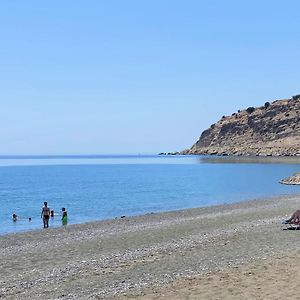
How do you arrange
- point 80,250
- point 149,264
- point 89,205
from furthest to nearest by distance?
point 89,205
point 80,250
point 149,264

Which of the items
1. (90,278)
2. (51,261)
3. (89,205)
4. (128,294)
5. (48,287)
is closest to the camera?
(128,294)

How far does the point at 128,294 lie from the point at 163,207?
36.2 m

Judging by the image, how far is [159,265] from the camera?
14.4 m

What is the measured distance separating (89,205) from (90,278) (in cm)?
3889

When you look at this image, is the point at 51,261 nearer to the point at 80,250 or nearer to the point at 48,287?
the point at 80,250

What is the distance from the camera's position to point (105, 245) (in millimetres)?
19484

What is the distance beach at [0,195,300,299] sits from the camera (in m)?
11.2

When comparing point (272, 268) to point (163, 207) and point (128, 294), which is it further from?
point (163, 207)

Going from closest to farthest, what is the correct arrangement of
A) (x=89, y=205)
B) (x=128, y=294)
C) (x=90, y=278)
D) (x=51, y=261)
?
(x=128, y=294) → (x=90, y=278) → (x=51, y=261) → (x=89, y=205)

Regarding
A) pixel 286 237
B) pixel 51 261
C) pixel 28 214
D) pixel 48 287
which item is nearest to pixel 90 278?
pixel 48 287

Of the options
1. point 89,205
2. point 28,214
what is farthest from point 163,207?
point 28,214

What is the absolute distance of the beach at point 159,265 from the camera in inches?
442

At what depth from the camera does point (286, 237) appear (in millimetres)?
18750

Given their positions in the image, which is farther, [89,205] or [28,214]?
[89,205]
